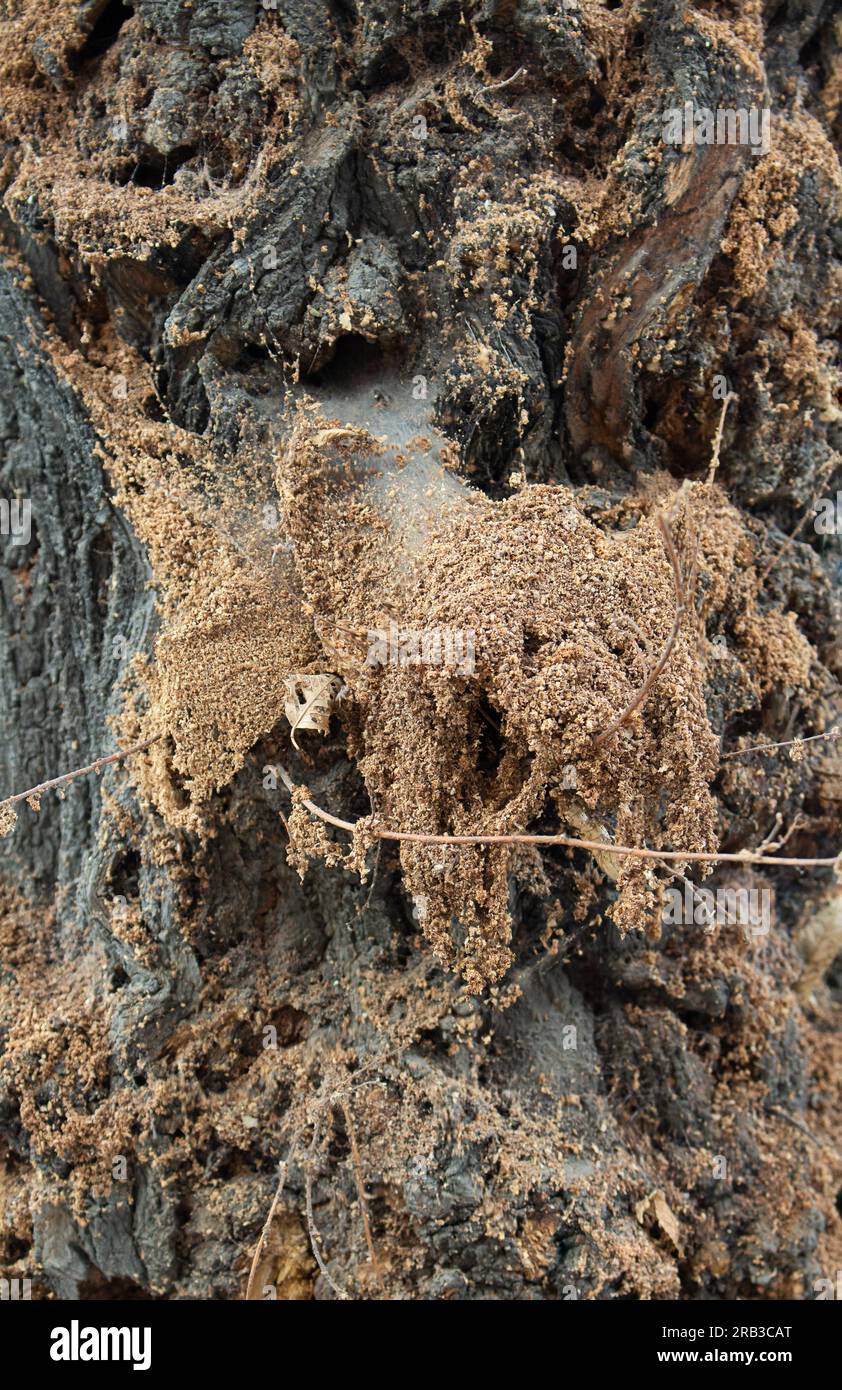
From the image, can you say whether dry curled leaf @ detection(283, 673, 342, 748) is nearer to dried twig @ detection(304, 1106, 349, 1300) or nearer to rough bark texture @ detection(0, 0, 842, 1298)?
rough bark texture @ detection(0, 0, 842, 1298)

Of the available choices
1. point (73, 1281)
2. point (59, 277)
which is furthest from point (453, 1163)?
point (59, 277)

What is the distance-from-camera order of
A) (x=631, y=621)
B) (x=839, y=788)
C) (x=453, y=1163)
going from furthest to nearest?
1. (x=839, y=788)
2. (x=453, y=1163)
3. (x=631, y=621)

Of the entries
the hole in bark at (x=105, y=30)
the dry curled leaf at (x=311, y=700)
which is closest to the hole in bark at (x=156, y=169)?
the hole in bark at (x=105, y=30)

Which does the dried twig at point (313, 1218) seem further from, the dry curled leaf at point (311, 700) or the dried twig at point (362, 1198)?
the dry curled leaf at point (311, 700)

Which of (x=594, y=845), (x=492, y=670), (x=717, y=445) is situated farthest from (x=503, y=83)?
(x=594, y=845)

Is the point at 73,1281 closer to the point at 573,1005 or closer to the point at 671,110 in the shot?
the point at 573,1005

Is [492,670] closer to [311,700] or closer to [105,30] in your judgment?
[311,700]

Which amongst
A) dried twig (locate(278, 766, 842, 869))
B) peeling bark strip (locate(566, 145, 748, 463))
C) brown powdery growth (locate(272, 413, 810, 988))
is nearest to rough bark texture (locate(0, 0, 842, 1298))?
peeling bark strip (locate(566, 145, 748, 463))
